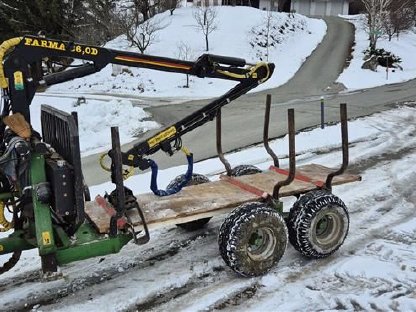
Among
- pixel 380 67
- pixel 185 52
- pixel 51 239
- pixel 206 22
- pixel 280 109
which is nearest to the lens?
pixel 51 239

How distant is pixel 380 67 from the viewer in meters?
30.2

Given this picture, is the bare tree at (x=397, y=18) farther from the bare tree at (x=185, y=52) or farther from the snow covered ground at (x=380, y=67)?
the bare tree at (x=185, y=52)

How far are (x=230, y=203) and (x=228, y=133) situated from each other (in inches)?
328

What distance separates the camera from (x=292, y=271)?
520 cm

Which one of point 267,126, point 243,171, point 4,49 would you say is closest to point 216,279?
point 243,171

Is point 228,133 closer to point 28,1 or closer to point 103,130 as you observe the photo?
point 103,130

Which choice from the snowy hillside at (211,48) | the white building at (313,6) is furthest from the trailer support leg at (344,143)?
the white building at (313,6)

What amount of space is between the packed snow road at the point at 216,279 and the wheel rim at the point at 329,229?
21 cm

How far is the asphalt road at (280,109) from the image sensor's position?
11812 mm

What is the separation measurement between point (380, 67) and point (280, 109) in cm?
1546

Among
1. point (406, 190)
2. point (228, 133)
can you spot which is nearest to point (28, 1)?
point (228, 133)

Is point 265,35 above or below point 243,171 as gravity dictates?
below

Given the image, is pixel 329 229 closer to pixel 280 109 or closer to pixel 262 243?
pixel 262 243

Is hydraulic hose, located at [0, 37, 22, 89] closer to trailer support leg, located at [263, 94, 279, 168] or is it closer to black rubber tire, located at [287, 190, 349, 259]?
black rubber tire, located at [287, 190, 349, 259]
